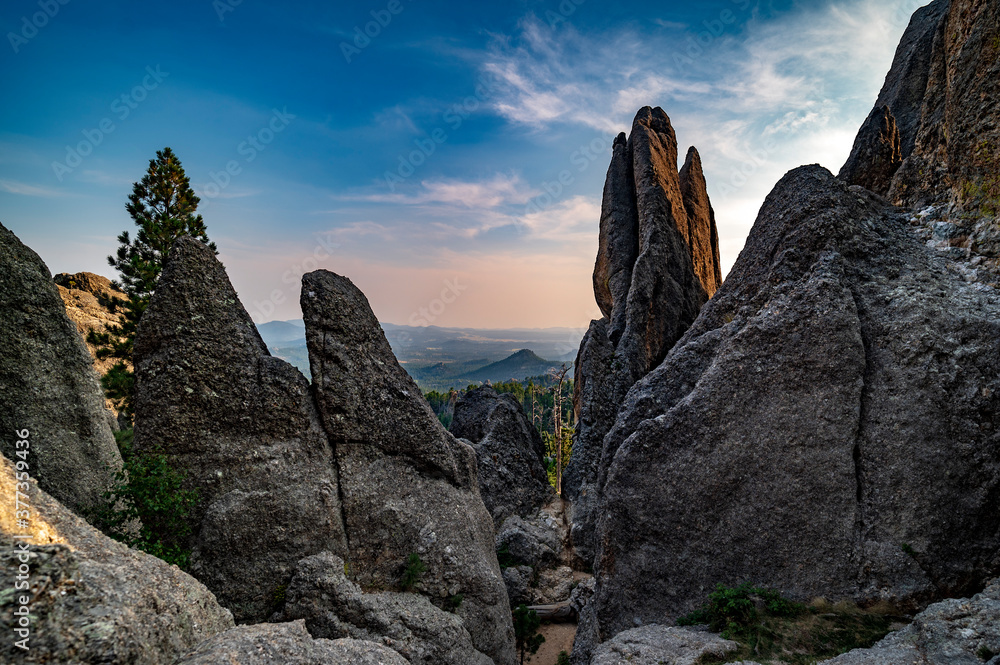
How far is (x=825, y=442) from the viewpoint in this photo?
14.4 meters

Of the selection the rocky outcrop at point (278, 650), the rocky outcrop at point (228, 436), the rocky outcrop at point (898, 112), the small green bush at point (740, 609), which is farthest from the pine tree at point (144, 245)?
the rocky outcrop at point (898, 112)

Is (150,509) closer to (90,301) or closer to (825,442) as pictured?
(825,442)

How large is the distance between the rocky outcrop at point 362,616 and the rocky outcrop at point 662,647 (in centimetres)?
491

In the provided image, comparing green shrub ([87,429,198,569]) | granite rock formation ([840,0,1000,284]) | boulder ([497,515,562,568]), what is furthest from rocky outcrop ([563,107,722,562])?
green shrub ([87,429,198,569])

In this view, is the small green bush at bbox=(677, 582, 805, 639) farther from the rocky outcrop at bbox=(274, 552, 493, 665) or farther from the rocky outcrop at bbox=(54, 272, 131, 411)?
the rocky outcrop at bbox=(54, 272, 131, 411)

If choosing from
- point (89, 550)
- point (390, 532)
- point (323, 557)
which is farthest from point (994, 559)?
point (89, 550)

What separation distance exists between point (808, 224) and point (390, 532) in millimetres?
19886

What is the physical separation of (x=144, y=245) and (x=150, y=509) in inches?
1136

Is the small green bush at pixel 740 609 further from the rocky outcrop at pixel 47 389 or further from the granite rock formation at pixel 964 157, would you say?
the rocky outcrop at pixel 47 389

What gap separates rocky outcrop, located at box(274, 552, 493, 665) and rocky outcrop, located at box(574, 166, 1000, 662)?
6823 millimetres

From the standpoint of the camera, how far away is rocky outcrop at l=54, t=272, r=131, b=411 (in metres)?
34.4

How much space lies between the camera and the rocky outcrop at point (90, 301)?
113ft

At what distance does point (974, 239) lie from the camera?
1541cm

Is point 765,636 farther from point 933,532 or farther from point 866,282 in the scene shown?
point 866,282
